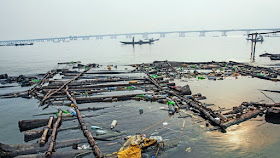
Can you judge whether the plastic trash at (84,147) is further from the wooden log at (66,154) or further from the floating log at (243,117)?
the floating log at (243,117)

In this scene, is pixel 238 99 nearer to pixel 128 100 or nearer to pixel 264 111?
pixel 264 111

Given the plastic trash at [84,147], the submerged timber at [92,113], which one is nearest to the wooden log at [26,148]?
the submerged timber at [92,113]

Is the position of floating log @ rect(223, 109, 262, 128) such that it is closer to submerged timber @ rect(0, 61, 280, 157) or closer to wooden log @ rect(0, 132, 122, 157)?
submerged timber @ rect(0, 61, 280, 157)

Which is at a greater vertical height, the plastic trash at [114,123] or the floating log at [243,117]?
the floating log at [243,117]

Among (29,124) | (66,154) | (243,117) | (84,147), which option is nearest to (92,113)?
(29,124)

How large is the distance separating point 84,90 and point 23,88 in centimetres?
633

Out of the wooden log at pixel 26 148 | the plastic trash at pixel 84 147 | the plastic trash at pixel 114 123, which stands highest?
the plastic trash at pixel 114 123

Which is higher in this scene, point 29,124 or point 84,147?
point 29,124

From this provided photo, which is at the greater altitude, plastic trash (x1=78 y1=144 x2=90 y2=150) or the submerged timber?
the submerged timber

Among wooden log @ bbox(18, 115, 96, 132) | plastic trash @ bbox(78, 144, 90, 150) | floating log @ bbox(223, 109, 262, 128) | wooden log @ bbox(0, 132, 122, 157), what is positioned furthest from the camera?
wooden log @ bbox(18, 115, 96, 132)

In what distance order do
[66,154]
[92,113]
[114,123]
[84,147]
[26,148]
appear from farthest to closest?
[92,113], [114,123], [84,147], [26,148], [66,154]

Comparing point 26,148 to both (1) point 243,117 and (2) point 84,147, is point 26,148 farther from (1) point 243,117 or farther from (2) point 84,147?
(1) point 243,117

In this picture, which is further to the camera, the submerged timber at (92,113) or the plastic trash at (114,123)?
the plastic trash at (114,123)

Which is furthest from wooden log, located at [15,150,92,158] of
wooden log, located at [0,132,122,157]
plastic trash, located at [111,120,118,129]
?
plastic trash, located at [111,120,118,129]
